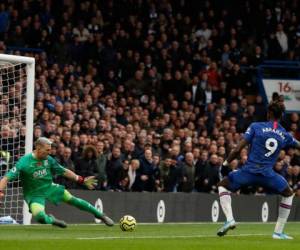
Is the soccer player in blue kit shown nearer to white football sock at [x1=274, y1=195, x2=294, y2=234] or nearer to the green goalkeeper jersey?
white football sock at [x1=274, y1=195, x2=294, y2=234]

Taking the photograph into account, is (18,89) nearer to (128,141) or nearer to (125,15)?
(128,141)

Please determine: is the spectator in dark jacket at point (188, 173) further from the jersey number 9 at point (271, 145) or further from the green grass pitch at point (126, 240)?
the jersey number 9 at point (271, 145)

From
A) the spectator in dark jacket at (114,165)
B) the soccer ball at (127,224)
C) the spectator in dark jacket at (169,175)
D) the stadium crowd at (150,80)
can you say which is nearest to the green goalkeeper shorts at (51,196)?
the soccer ball at (127,224)

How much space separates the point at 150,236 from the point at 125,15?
16000mm

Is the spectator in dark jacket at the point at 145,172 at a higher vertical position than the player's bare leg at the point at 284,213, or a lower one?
higher

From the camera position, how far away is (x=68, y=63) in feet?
99.7

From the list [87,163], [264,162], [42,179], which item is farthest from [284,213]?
[87,163]

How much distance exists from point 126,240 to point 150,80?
15.2 m

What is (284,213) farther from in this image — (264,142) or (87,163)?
(87,163)

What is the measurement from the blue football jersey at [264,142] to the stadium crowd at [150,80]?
7.12 metres

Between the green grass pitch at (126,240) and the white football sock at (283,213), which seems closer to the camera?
the green grass pitch at (126,240)

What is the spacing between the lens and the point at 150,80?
31.6 metres

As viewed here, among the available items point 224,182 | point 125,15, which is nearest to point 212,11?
point 125,15

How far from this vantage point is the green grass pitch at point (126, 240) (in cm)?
1530
